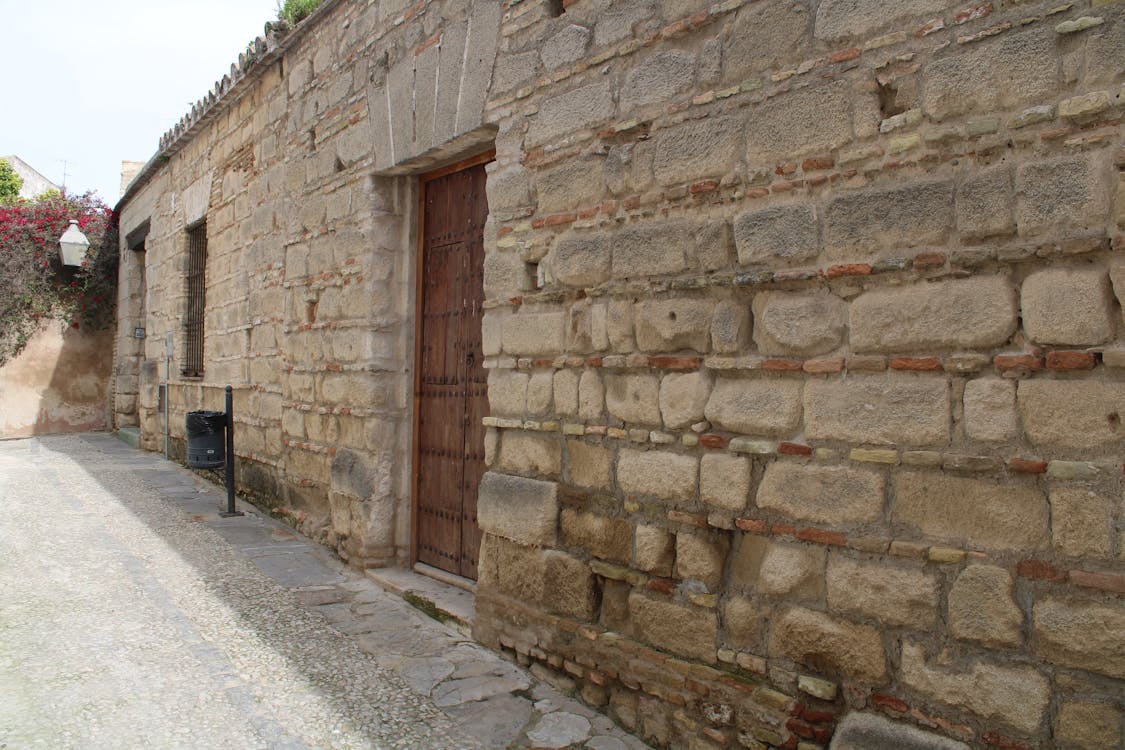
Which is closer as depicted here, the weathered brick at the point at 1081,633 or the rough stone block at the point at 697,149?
the weathered brick at the point at 1081,633

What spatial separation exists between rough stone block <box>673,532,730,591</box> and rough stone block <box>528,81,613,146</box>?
5.40 ft

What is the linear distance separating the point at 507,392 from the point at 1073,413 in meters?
2.22

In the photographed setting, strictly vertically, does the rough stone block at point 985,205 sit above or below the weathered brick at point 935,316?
above

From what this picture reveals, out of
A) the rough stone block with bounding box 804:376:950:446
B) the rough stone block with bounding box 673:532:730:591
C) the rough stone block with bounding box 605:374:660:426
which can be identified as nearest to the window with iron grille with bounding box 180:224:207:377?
the rough stone block with bounding box 605:374:660:426

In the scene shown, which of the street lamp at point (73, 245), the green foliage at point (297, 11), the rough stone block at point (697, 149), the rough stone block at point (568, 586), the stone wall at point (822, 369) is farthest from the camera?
the street lamp at point (73, 245)

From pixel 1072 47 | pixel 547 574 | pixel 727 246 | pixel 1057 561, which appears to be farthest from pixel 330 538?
pixel 1072 47

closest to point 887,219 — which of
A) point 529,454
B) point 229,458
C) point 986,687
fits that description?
point 986,687

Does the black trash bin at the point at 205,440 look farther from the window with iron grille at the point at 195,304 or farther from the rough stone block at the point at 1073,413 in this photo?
the rough stone block at the point at 1073,413

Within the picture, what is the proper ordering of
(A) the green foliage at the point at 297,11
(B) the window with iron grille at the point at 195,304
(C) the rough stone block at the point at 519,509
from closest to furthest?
→ (C) the rough stone block at the point at 519,509 < (A) the green foliage at the point at 297,11 < (B) the window with iron grille at the point at 195,304

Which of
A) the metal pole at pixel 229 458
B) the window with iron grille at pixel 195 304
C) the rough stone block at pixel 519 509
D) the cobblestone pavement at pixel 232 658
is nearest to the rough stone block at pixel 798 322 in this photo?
the rough stone block at pixel 519 509

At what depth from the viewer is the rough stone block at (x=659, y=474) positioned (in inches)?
108

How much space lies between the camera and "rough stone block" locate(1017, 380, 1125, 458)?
6.00 ft

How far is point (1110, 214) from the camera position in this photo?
6.08 ft

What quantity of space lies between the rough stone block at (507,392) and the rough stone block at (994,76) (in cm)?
192
